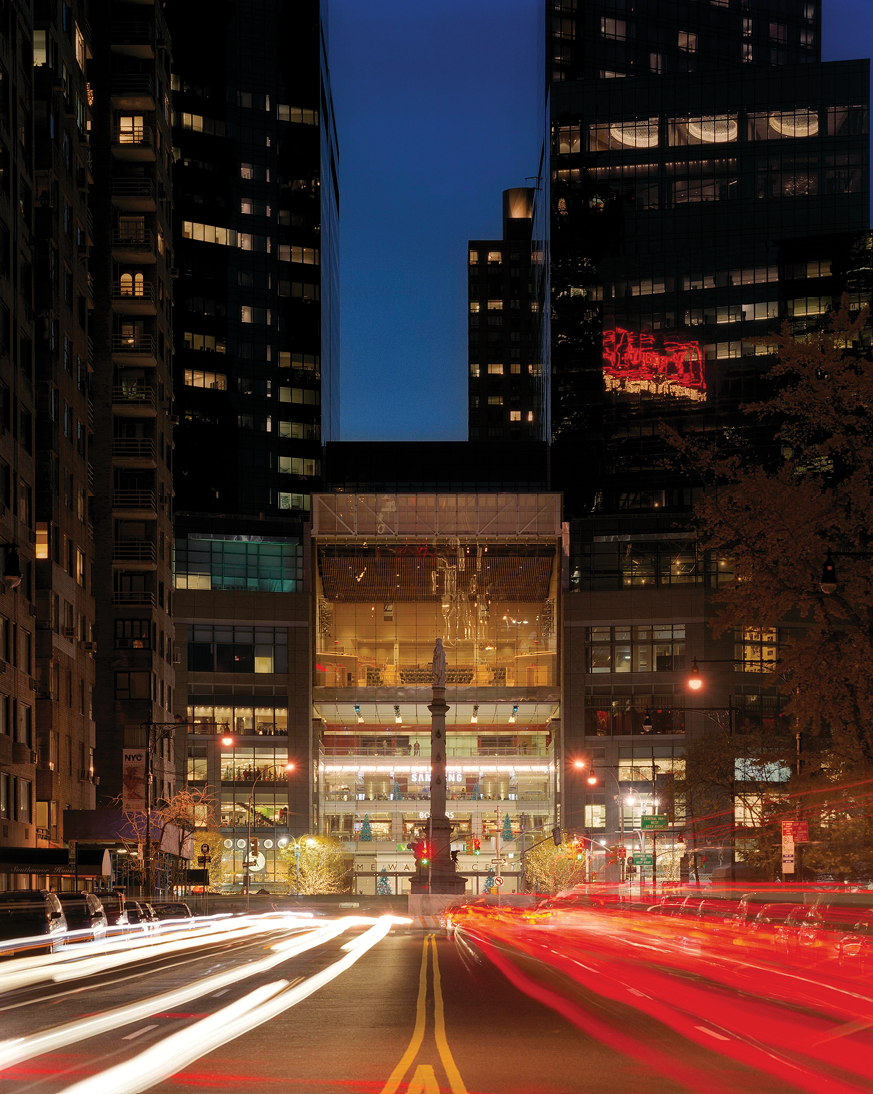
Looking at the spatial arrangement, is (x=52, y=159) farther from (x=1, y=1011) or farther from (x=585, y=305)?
(x=585, y=305)

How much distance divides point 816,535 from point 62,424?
48.9 m

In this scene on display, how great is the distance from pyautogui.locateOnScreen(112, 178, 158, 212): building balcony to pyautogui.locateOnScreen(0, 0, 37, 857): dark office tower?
1197 inches

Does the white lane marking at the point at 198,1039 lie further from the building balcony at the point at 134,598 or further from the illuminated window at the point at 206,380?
the illuminated window at the point at 206,380

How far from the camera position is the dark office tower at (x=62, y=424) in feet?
233

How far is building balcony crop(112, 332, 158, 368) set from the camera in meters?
95.4

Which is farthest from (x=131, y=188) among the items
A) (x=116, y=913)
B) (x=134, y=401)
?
(x=116, y=913)

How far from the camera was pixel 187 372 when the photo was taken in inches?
6329

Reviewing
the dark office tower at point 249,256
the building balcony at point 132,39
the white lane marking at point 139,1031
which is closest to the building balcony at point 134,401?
the building balcony at point 132,39

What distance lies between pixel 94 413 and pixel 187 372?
6878 cm

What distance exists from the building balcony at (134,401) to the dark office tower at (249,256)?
61.5 meters

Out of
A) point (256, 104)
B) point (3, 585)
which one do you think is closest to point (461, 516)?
point (256, 104)

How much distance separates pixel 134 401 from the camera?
313 ft

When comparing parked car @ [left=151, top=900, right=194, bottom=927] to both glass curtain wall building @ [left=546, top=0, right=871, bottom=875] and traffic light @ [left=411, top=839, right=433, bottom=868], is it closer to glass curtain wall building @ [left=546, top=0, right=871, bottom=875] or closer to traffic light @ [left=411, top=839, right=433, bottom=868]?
traffic light @ [left=411, top=839, right=433, bottom=868]

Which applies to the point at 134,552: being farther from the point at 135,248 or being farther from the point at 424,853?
the point at 424,853
